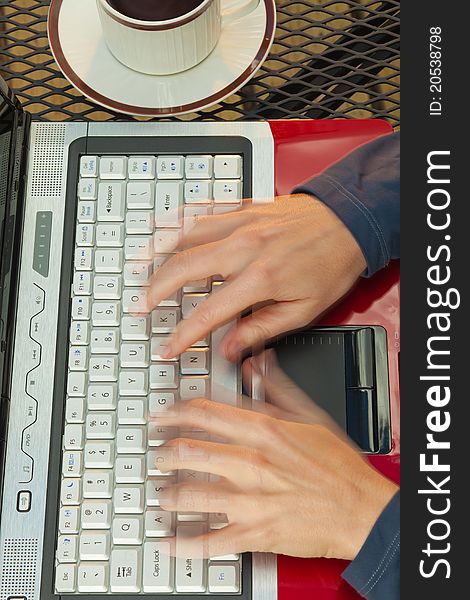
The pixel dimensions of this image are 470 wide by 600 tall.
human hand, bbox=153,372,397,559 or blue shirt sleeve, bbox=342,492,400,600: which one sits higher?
human hand, bbox=153,372,397,559

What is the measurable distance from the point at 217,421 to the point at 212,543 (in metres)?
0.09

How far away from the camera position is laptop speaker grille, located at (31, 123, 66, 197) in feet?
2.20

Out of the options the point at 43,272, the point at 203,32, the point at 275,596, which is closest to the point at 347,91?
the point at 203,32

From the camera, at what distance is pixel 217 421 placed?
0.60 m

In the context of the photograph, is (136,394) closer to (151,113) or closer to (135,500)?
(135,500)

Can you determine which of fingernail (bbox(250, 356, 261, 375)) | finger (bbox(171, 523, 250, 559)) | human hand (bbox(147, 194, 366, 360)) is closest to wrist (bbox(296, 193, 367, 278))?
human hand (bbox(147, 194, 366, 360))

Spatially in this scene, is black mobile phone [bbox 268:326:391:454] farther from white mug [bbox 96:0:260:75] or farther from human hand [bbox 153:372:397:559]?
white mug [bbox 96:0:260:75]

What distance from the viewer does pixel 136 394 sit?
2.00 ft

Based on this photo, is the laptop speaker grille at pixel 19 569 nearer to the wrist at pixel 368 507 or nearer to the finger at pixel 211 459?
the finger at pixel 211 459

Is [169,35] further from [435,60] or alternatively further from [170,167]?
[435,60]

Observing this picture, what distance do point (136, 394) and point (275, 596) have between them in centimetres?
17

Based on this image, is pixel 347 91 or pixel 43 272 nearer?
pixel 43 272

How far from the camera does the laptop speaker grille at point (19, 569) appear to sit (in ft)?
1.88

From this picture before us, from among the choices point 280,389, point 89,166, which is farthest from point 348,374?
point 89,166
